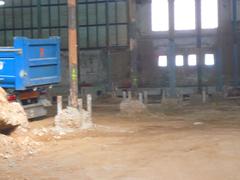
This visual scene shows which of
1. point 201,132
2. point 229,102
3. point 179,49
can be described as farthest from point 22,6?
point 201,132

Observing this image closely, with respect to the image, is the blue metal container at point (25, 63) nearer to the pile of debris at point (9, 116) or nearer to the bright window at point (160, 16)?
the pile of debris at point (9, 116)

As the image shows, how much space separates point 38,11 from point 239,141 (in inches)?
896

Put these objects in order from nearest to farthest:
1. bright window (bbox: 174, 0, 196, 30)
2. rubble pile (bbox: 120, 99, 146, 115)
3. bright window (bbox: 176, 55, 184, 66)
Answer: rubble pile (bbox: 120, 99, 146, 115) < bright window (bbox: 174, 0, 196, 30) < bright window (bbox: 176, 55, 184, 66)

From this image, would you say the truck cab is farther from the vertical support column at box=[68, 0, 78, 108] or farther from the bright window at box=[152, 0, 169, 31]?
the bright window at box=[152, 0, 169, 31]

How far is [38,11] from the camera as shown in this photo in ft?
104

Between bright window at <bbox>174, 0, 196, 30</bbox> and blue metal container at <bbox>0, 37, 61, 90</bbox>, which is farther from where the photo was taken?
bright window at <bbox>174, 0, 196, 30</bbox>

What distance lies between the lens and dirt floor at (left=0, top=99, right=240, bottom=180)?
8.51 m

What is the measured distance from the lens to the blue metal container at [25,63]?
50.3ft

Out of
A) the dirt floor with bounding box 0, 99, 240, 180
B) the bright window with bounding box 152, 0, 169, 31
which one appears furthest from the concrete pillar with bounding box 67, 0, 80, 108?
the bright window with bounding box 152, 0, 169, 31

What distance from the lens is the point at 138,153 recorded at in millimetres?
10281

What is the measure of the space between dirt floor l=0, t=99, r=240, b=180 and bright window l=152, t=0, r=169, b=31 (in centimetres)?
1758

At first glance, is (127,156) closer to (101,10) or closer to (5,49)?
(5,49)

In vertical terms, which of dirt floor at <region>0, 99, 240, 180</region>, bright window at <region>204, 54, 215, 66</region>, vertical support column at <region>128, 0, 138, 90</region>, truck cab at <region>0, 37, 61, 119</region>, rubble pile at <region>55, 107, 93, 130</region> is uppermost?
vertical support column at <region>128, 0, 138, 90</region>

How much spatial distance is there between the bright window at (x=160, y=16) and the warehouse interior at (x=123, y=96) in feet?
0.21
